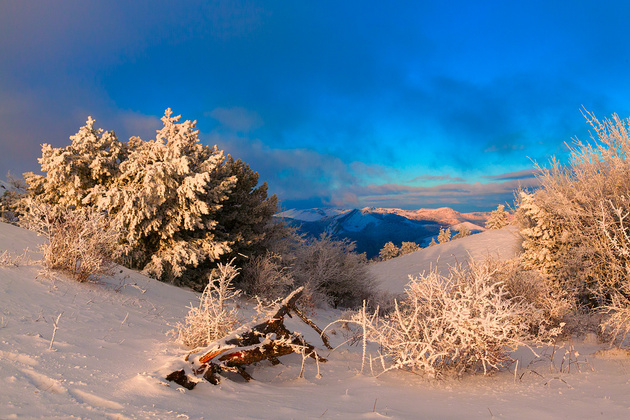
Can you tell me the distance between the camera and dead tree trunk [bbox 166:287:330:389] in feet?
9.66

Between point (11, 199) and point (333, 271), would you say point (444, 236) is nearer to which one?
point (333, 271)

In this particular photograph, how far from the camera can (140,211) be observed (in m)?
9.65

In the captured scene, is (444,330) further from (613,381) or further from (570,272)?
(570,272)

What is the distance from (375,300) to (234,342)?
1235 centimetres

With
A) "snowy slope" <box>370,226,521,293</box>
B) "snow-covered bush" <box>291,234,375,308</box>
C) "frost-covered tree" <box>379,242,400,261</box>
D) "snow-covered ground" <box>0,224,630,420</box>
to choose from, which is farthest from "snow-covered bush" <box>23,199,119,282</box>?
"frost-covered tree" <box>379,242,400,261</box>

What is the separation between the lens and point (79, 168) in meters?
11.0

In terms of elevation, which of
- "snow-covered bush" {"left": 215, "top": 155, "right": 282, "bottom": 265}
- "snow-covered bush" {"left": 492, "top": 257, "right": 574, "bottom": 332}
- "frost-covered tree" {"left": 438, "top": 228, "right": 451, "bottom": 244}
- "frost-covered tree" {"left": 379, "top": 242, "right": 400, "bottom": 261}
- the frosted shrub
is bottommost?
the frosted shrub

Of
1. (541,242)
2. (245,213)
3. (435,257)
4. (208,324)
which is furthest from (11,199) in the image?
(435,257)

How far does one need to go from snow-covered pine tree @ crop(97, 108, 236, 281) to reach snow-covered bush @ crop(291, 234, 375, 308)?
478cm

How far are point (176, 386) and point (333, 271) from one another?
39.6 ft

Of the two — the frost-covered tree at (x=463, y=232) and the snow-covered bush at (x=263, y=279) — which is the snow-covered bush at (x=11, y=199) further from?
the frost-covered tree at (x=463, y=232)

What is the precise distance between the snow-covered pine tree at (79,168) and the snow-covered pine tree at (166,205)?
2.06 ft

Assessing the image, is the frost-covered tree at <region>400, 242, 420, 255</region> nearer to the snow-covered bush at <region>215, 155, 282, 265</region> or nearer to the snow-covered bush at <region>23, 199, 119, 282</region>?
the snow-covered bush at <region>215, 155, 282, 265</region>

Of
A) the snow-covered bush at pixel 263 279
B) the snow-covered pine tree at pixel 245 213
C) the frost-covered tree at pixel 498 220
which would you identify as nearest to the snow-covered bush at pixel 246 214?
the snow-covered pine tree at pixel 245 213
